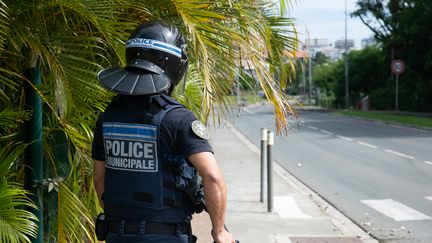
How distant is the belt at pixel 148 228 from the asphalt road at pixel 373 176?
3.87 feet

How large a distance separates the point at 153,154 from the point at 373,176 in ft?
30.1

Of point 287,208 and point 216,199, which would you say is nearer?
point 216,199

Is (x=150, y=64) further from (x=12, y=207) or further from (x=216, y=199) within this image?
(x=12, y=207)

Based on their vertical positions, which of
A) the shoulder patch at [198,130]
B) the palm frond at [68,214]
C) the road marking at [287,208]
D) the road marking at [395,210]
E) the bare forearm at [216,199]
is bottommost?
the road marking at [395,210]

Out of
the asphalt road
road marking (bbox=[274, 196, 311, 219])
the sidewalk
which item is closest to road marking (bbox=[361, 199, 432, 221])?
the asphalt road

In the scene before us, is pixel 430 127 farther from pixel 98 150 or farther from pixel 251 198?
pixel 98 150

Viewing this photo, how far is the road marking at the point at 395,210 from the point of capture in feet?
24.1

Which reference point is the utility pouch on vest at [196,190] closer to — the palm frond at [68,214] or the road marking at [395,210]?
the palm frond at [68,214]

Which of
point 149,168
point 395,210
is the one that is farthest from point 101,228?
point 395,210

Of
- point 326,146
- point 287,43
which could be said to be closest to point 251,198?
point 287,43

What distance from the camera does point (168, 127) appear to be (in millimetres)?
2428

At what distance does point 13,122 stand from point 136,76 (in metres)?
1.16

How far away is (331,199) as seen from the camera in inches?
345

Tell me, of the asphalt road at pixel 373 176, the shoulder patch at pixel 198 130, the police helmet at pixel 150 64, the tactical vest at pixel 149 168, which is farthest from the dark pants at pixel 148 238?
the asphalt road at pixel 373 176
